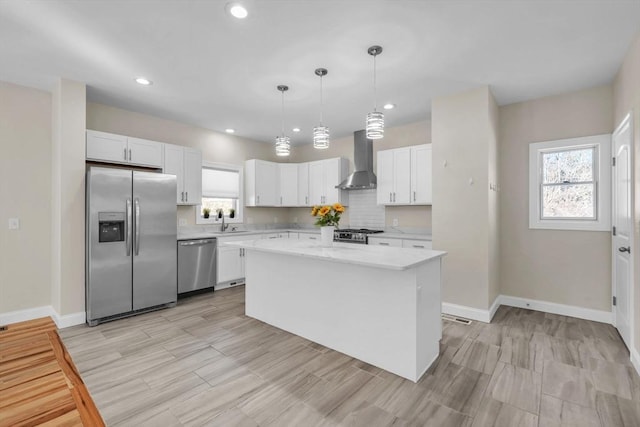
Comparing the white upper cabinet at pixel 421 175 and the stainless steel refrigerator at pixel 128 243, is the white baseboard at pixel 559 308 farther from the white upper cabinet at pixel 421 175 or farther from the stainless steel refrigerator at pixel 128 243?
the stainless steel refrigerator at pixel 128 243

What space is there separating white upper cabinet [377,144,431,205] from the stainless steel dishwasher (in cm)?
297

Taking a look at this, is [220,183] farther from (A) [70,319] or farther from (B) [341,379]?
(B) [341,379]

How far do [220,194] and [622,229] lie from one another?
5595mm

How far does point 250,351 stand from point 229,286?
2.58 m

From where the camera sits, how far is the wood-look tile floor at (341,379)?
6.37 feet

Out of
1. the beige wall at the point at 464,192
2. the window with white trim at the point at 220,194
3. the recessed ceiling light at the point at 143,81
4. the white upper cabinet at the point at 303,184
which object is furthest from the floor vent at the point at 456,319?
the recessed ceiling light at the point at 143,81

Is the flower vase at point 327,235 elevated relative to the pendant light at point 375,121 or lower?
lower

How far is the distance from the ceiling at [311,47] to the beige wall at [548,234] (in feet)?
0.77

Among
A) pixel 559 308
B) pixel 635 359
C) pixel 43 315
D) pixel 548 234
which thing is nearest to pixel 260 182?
pixel 43 315

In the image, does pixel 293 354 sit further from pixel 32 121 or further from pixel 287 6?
pixel 32 121

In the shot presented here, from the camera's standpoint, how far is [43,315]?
3.71m

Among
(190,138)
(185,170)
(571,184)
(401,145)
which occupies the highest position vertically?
(190,138)

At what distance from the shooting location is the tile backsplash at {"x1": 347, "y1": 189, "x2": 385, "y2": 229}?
5520 millimetres

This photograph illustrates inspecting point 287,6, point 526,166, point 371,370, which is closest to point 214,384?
point 371,370
